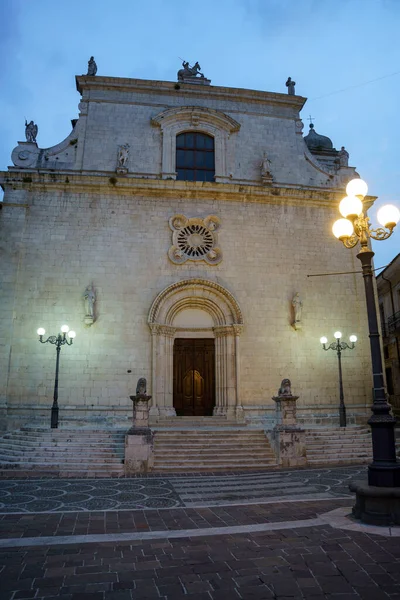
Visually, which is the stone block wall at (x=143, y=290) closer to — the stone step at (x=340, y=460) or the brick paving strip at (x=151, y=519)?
the stone step at (x=340, y=460)

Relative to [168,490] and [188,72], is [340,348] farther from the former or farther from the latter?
[188,72]

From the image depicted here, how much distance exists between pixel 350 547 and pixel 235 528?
1612 millimetres

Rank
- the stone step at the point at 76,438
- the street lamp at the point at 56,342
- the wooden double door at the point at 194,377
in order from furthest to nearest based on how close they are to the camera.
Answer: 1. the wooden double door at the point at 194,377
2. the street lamp at the point at 56,342
3. the stone step at the point at 76,438

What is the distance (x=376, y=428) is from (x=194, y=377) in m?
11.0

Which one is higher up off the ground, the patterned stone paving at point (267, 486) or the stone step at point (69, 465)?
the stone step at point (69, 465)

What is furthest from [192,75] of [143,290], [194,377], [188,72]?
[194,377]

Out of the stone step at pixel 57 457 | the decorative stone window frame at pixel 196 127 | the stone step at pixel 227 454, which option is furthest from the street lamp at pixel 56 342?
the decorative stone window frame at pixel 196 127

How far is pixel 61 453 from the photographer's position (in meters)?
11.9

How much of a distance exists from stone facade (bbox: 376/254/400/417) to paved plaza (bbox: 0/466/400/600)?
18818mm

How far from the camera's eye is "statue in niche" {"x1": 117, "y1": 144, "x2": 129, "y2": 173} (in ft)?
57.7

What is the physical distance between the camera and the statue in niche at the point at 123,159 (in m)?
17.6

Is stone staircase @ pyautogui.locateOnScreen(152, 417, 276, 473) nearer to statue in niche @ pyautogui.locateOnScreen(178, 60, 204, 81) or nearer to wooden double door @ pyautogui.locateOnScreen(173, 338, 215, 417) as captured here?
wooden double door @ pyautogui.locateOnScreen(173, 338, 215, 417)

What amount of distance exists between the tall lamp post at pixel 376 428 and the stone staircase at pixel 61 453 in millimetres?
6702

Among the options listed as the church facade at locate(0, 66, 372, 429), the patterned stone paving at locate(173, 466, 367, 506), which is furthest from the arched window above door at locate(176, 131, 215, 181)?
the patterned stone paving at locate(173, 466, 367, 506)
